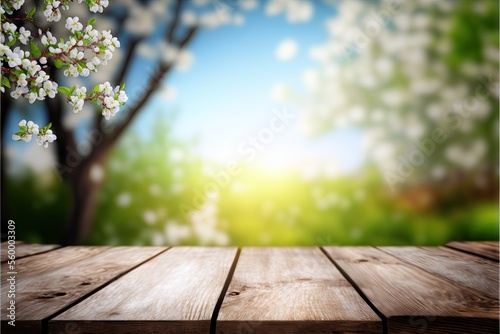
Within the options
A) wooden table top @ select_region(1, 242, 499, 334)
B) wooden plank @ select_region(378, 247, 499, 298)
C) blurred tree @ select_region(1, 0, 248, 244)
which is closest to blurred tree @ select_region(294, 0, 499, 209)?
blurred tree @ select_region(1, 0, 248, 244)

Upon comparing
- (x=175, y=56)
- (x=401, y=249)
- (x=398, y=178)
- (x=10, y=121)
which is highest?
(x=175, y=56)

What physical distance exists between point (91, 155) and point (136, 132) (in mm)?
364

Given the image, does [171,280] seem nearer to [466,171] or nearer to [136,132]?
[136,132]

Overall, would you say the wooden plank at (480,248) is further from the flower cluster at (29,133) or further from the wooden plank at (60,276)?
the flower cluster at (29,133)

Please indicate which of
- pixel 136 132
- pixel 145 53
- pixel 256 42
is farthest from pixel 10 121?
pixel 256 42

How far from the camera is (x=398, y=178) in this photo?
3195mm

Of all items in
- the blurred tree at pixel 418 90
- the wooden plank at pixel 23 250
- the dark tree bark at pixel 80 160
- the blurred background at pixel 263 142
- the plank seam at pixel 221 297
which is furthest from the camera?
the blurred tree at pixel 418 90

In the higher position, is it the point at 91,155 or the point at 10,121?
the point at 10,121

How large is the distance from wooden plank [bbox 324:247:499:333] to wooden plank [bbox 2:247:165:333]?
20.1 inches

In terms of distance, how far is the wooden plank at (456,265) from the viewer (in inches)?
34.0

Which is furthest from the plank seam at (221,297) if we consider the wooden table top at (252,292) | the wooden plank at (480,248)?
the wooden plank at (480,248)

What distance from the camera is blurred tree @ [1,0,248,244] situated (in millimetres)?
2898

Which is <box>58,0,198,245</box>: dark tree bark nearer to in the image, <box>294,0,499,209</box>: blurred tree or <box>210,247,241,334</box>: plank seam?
<box>294,0,499,209</box>: blurred tree

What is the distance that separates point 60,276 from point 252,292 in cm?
43
